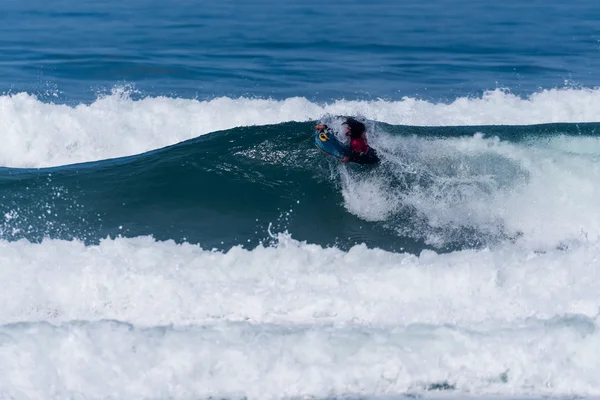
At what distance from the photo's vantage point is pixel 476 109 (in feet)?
49.1

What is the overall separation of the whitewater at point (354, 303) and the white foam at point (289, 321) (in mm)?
16

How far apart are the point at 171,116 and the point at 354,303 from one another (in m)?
8.26

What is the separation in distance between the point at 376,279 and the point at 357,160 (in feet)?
9.66

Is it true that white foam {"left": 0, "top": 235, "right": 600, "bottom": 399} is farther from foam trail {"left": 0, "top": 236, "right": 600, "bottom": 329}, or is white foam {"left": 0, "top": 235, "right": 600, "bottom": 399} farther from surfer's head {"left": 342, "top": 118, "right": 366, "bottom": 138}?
surfer's head {"left": 342, "top": 118, "right": 366, "bottom": 138}

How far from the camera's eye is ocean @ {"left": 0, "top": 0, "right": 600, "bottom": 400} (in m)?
5.76

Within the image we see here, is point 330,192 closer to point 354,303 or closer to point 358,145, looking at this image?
point 358,145

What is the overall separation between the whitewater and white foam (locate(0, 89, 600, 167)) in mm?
3629

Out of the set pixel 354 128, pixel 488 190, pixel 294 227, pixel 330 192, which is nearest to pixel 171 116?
pixel 330 192

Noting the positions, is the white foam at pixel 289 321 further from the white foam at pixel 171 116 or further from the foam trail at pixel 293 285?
the white foam at pixel 171 116

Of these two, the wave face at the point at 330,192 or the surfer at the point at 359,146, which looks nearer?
the wave face at the point at 330,192

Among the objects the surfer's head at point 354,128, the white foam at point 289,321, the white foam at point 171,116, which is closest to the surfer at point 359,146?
the surfer's head at point 354,128

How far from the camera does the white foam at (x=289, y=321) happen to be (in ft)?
18.6

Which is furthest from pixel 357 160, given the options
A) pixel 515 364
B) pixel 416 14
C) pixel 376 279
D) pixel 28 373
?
pixel 416 14

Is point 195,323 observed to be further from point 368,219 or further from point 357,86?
point 357,86
